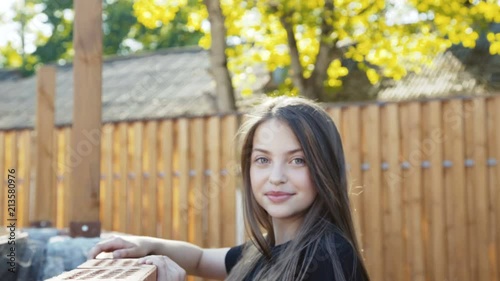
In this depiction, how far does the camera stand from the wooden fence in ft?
18.9

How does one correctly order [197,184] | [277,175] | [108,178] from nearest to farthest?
[277,175], [197,184], [108,178]

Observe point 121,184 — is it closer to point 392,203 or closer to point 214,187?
point 214,187

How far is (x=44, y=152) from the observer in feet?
12.0

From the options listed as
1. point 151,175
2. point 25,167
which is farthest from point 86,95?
point 25,167

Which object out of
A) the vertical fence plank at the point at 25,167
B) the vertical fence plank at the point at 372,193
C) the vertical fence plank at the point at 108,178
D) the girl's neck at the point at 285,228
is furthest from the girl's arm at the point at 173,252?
the vertical fence plank at the point at 25,167

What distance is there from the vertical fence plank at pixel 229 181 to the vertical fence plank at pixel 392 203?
1.35m

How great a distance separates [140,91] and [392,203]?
1072cm

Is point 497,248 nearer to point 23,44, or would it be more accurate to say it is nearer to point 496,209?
point 496,209

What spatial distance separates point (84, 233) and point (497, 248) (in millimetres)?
3990

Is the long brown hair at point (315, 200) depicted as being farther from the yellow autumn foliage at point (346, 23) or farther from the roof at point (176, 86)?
the roof at point (176, 86)

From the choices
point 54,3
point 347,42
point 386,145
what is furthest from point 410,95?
point 54,3

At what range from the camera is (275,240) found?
2.00 m

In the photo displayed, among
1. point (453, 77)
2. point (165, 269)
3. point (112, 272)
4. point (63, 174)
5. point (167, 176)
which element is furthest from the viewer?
point (453, 77)

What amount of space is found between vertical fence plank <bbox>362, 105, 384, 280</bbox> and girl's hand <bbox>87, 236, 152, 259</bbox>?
4.35m
